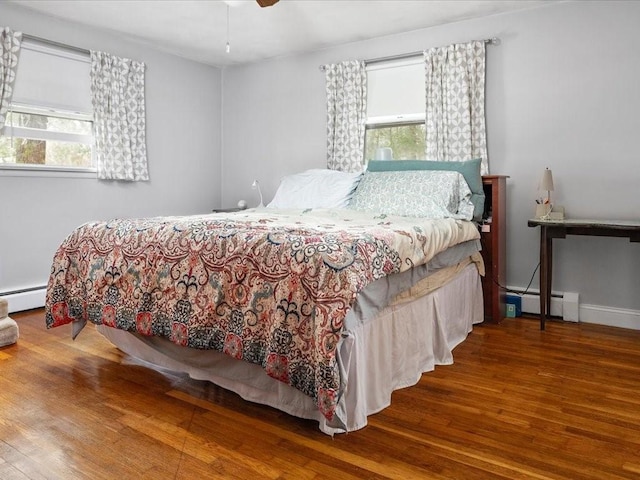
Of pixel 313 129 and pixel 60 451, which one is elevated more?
pixel 313 129

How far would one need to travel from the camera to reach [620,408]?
79.4 inches

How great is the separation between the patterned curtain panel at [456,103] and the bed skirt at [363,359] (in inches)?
55.5

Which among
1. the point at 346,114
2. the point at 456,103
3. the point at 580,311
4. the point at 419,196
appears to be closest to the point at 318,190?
the point at 419,196

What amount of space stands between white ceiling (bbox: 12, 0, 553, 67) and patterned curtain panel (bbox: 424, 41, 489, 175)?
31cm

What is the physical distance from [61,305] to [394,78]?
325 cm

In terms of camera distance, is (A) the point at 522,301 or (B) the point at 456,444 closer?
(B) the point at 456,444

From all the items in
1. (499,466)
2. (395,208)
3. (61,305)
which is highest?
(395,208)

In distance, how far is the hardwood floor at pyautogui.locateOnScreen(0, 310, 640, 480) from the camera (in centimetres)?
157

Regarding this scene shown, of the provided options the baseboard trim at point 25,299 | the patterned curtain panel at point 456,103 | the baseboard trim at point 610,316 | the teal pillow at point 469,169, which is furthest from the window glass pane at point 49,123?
the baseboard trim at point 610,316

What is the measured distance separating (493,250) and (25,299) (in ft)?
12.0

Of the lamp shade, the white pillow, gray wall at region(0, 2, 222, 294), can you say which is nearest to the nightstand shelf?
the lamp shade

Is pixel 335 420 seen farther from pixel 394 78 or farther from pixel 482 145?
pixel 394 78

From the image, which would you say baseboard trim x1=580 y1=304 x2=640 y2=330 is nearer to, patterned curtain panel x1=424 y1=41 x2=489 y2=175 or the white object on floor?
patterned curtain panel x1=424 y1=41 x2=489 y2=175

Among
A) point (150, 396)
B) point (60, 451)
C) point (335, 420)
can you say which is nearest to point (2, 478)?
point (60, 451)
